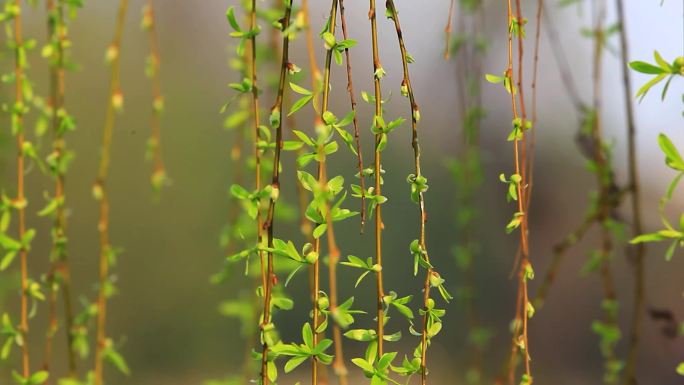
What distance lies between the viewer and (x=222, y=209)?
0.94 m

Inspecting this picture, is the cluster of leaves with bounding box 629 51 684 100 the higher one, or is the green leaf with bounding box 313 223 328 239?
the cluster of leaves with bounding box 629 51 684 100

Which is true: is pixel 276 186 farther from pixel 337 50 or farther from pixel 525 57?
pixel 525 57

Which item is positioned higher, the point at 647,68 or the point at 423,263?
the point at 647,68

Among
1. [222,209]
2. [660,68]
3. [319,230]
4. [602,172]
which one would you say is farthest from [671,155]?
[222,209]

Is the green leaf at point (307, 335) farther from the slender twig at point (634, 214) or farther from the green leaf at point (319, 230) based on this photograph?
the slender twig at point (634, 214)

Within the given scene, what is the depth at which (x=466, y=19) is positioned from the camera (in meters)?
0.83

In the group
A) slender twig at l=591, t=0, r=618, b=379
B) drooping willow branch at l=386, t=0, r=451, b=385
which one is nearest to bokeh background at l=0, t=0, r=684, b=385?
slender twig at l=591, t=0, r=618, b=379

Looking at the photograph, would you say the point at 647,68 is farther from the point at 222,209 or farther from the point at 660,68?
the point at 222,209

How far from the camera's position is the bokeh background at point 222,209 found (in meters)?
0.88

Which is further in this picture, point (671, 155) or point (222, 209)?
point (222, 209)

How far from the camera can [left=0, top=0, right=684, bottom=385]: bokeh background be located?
0.88 m

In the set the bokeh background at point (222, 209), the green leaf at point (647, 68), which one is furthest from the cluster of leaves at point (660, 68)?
the bokeh background at point (222, 209)

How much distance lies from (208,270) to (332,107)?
0.30 metres

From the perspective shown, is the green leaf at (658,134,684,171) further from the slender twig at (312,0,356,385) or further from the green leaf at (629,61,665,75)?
the slender twig at (312,0,356,385)
